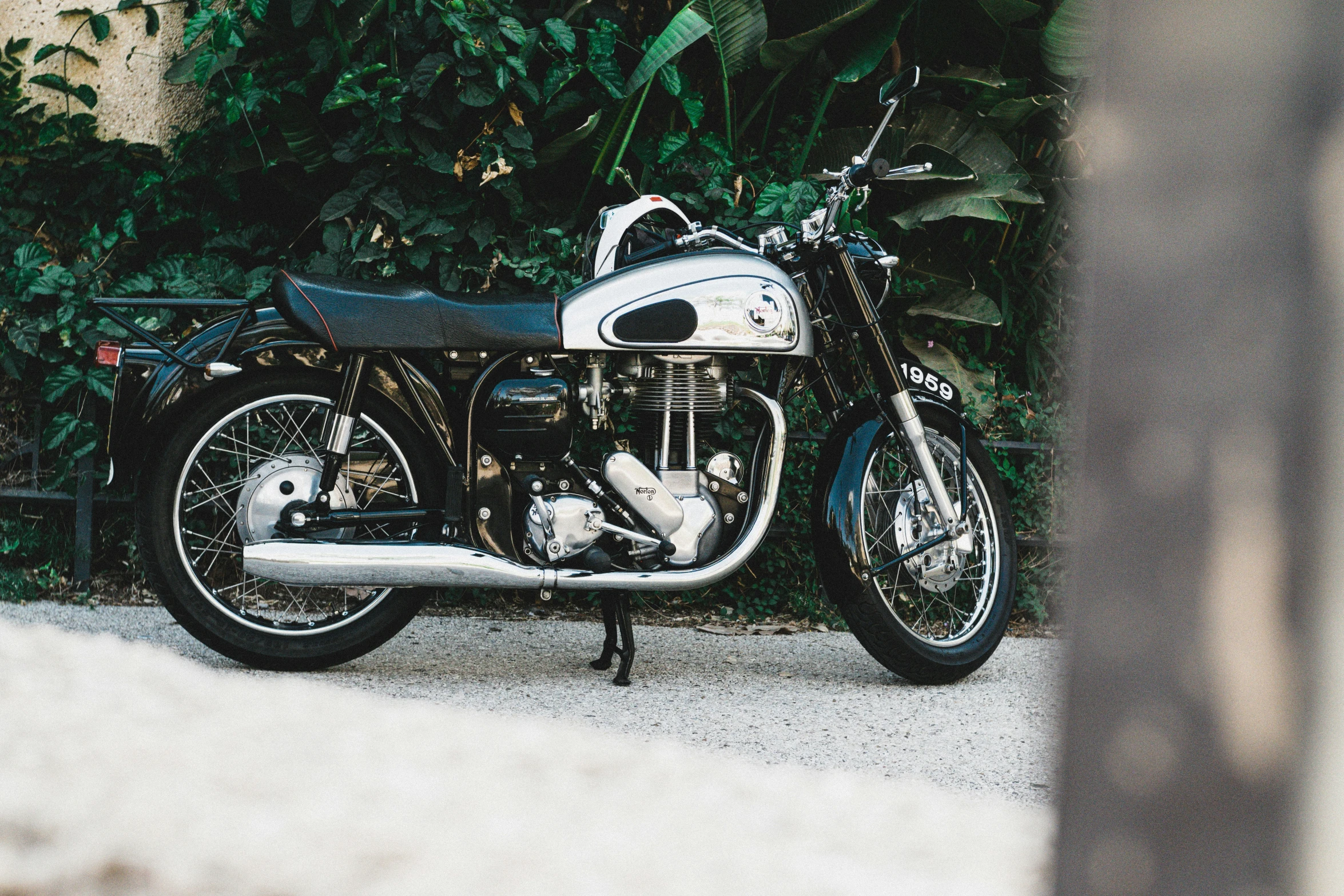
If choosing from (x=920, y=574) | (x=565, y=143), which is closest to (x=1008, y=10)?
(x=565, y=143)

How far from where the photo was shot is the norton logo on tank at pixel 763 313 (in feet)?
9.83

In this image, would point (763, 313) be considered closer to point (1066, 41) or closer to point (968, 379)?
point (968, 379)

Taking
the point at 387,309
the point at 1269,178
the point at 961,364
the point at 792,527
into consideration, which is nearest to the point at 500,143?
the point at 387,309

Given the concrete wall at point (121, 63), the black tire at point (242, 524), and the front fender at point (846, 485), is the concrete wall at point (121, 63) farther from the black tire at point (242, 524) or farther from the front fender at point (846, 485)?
the front fender at point (846, 485)

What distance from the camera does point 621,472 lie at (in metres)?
3.01

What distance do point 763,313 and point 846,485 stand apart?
549mm

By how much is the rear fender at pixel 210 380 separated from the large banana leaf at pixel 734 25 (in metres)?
1.98

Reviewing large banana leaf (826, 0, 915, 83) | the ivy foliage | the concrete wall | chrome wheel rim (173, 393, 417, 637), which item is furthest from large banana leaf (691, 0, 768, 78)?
the concrete wall

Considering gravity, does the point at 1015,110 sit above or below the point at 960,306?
above

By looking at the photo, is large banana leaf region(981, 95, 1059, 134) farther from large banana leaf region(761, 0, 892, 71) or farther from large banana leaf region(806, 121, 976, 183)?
large banana leaf region(761, 0, 892, 71)

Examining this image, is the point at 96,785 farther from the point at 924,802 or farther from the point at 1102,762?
the point at 1102,762

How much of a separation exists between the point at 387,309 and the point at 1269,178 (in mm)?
2536

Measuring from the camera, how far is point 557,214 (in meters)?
4.06

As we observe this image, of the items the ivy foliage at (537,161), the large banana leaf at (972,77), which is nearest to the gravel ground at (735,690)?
the ivy foliage at (537,161)
